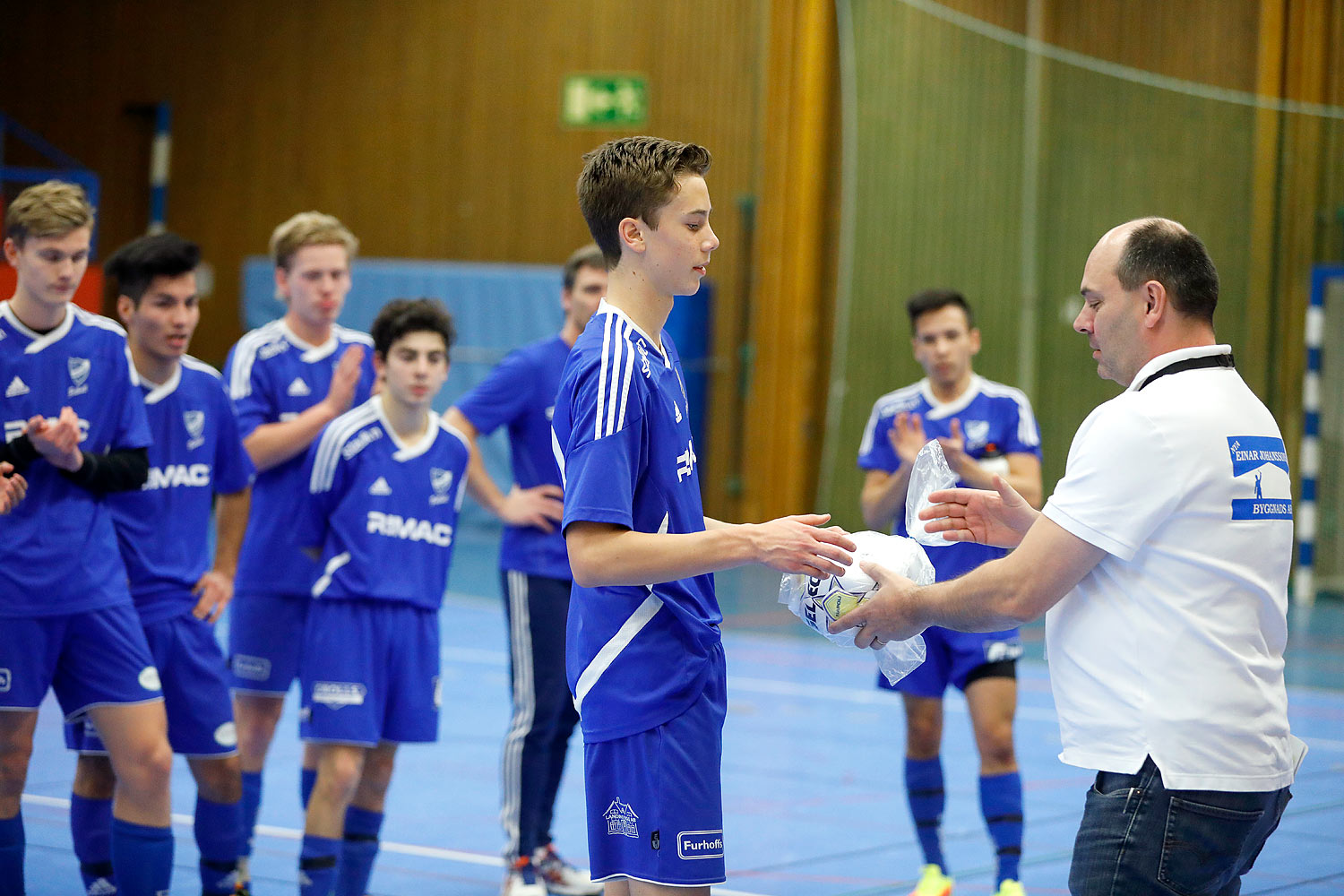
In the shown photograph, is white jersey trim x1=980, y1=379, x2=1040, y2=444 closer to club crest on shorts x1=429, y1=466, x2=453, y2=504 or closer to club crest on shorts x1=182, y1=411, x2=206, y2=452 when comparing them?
club crest on shorts x1=429, y1=466, x2=453, y2=504

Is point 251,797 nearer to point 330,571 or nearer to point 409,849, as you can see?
point 409,849

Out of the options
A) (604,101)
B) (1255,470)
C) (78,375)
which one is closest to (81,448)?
(78,375)

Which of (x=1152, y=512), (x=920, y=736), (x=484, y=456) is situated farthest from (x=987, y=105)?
(x=1152, y=512)

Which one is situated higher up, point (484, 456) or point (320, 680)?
point (484, 456)

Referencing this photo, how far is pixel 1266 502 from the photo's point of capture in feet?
9.52

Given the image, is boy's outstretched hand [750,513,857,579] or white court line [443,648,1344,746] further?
white court line [443,648,1344,746]

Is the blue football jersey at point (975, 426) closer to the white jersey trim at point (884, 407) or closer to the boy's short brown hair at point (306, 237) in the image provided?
the white jersey trim at point (884, 407)

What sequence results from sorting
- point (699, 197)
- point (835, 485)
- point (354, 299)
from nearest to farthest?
point (699, 197) → point (835, 485) → point (354, 299)

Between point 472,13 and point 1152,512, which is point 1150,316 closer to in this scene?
point 1152,512

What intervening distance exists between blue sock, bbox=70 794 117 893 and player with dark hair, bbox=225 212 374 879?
22.3 inches

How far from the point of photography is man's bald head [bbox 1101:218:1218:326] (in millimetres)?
2984

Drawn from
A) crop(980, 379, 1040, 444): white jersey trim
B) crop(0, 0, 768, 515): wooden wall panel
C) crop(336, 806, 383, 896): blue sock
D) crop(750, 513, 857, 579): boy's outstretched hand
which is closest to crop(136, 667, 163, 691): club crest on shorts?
crop(336, 806, 383, 896): blue sock

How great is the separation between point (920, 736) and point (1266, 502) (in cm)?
268

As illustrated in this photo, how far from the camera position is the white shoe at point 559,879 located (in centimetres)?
537
